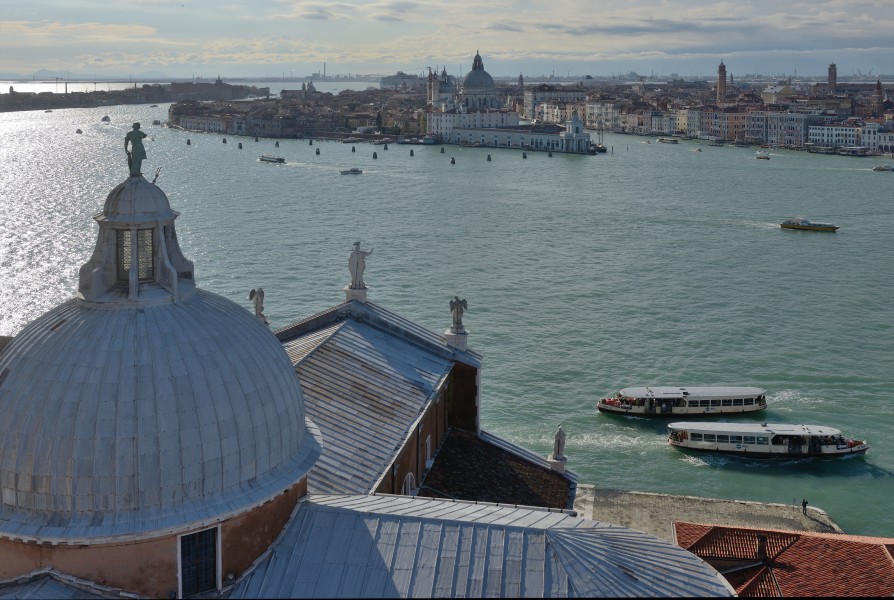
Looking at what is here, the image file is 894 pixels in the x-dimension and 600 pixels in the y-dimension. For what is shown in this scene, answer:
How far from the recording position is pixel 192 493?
582cm

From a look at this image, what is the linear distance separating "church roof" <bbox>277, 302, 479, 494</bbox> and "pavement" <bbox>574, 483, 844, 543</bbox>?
12.0 feet

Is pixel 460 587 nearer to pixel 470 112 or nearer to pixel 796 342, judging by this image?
pixel 796 342

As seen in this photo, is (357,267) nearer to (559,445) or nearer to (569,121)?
(559,445)

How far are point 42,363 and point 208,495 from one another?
116 cm

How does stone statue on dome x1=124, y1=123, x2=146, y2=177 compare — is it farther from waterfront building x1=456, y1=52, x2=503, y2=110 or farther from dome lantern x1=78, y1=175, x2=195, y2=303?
waterfront building x1=456, y1=52, x2=503, y2=110

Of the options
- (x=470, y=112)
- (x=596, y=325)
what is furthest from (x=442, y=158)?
(x=596, y=325)

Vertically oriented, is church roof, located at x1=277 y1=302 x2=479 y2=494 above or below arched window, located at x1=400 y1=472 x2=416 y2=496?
above

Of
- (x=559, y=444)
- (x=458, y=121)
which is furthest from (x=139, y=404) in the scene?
(x=458, y=121)

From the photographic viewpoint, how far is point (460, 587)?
572 centimetres

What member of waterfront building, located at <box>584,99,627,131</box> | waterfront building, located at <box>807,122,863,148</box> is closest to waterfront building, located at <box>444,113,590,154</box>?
waterfront building, located at <box>807,122,863,148</box>

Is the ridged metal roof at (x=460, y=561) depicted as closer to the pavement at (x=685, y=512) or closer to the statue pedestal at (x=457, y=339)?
the statue pedestal at (x=457, y=339)

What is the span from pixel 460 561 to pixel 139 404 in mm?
1916

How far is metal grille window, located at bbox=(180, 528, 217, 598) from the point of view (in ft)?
19.2

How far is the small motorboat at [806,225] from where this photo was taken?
38844mm
